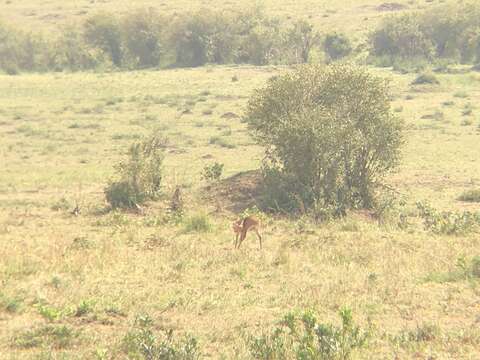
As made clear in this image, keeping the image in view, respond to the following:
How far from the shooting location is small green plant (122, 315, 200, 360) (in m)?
6.52

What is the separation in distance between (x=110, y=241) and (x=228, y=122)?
19.0 m

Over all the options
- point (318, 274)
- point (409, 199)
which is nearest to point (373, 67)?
point (409, 199)

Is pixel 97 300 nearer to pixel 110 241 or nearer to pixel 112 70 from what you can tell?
pixel 110 241

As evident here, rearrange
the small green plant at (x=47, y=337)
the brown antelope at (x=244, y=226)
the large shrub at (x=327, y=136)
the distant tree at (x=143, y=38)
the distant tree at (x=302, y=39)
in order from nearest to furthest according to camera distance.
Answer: the small green plant at (x=47, y=337) < the brown antelope at (x=244, y=226) < the large shrub at (x=327, y=136) < the distant tree at (x=302, y=39) < the distant tree at (x=143, y=38)

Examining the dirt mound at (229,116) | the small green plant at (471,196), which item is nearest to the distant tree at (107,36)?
the dirt mound at (229,116)

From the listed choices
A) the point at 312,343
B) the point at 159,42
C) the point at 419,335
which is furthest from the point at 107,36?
the point at 312,343

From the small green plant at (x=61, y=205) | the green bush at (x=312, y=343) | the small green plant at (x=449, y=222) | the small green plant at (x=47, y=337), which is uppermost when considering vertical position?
the green bush at (x=312, y=343)

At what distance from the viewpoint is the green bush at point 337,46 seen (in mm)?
54906

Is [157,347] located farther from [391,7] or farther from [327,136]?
[391,7]

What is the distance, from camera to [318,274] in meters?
10.0

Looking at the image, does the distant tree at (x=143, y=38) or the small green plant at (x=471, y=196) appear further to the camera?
the distant tree at (x=143, y=38)

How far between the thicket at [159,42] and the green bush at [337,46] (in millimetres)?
79

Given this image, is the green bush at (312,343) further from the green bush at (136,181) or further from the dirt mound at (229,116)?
the dirt mound at (229,116)

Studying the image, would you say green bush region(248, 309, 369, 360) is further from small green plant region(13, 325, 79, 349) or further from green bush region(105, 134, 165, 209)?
green bush region(105, 134, 165, 209)
